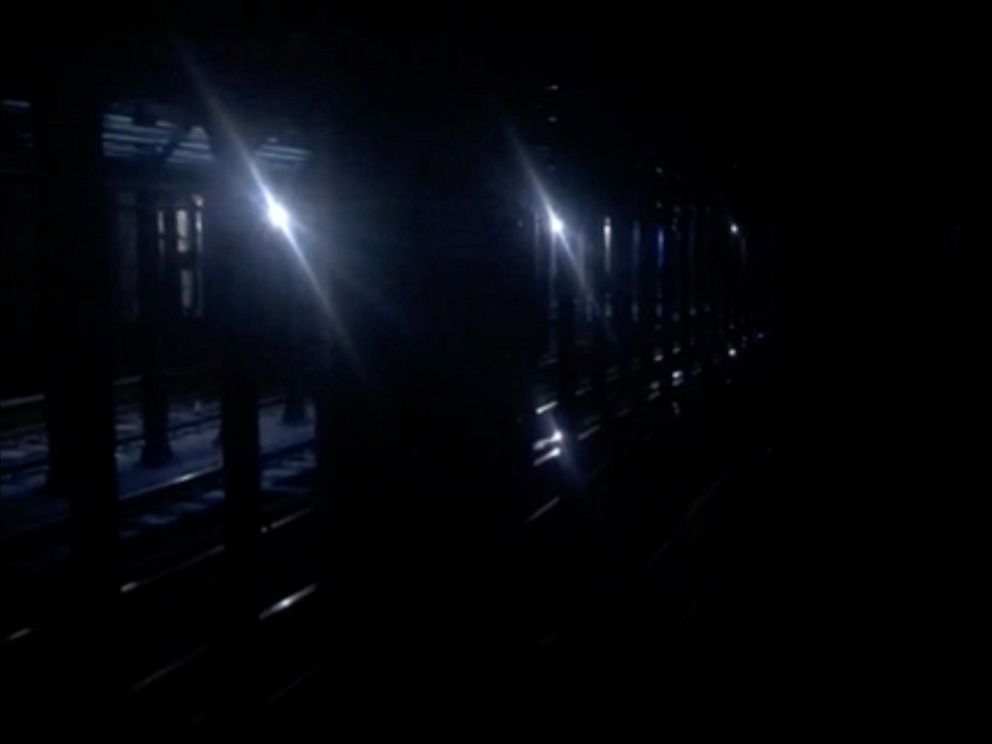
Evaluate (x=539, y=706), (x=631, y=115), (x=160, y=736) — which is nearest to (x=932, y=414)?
(x=631, y=115)

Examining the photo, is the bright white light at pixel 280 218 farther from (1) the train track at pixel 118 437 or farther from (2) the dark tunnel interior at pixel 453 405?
(1) the train track at pixel 118 437

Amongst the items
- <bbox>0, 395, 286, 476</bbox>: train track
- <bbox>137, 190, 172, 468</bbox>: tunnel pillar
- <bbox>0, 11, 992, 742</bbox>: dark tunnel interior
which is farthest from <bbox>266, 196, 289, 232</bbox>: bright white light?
<bbox>0, 395, 286, 476</bbox>: train track

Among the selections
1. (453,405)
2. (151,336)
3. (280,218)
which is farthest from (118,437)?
(453,405)

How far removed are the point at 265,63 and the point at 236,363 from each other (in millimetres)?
734

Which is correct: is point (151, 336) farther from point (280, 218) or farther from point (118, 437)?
point (280, 218)

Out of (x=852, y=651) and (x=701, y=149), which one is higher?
(x=701, y=149)

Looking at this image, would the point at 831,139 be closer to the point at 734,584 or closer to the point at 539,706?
the point at 734,584

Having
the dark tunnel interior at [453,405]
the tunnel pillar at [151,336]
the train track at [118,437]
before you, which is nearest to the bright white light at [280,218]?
the dark tunnel interior at [453,405]

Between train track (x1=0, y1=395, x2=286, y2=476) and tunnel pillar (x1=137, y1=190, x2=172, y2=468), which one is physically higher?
tunnel pillar (x1=137, y1=190, x2=172, y2=468)

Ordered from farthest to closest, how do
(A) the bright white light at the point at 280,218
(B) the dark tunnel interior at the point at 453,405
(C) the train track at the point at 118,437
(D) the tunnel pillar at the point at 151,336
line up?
(C) the train track at the point at 118,437 → (D) the tunnel pillar at the point at 151,336 → (A) the bright white light at the point at 280,218 → (B) the dark tunnel interior at the point at 453,405

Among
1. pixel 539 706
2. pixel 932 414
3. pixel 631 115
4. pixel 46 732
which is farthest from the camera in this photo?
pixel 932 414

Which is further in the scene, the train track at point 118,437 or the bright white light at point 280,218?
the train track at point 118,437

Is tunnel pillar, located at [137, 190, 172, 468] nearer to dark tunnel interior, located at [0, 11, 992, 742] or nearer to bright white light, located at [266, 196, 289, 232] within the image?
dark tunnel interior, located at [0, 11, 992, 742]

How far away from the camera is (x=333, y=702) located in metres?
2.92
